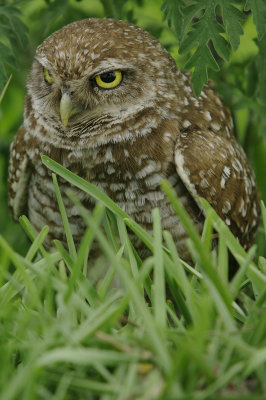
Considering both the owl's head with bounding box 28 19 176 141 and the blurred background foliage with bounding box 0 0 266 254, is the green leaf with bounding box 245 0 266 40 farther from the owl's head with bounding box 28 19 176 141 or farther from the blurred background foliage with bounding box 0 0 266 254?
the owl's head with bounding box 28 19 176 141

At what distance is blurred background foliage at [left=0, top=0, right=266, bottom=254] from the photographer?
9.46ft

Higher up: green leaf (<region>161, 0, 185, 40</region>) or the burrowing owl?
green leaf (<region>161, 0, 185, 40</region>)

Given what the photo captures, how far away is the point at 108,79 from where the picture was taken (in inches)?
110

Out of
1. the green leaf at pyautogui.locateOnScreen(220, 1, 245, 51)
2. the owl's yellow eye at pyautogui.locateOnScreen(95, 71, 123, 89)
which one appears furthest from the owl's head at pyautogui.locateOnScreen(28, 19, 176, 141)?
the green leaf at pyautogui.locateOnScreen(220, 1, 245, 51)

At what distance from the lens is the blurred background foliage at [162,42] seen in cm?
288

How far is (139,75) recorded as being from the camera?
2.88 metres

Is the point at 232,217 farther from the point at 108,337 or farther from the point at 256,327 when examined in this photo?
the point at 108,337

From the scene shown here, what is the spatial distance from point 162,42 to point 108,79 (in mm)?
1181

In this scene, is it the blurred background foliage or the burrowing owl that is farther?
the blurred background foliage

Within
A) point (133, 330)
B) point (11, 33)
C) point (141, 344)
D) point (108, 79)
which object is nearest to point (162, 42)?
point (11, 33)

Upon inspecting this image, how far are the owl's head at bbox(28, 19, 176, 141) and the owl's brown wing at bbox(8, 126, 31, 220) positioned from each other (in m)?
0.27

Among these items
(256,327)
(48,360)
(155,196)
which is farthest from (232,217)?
(48,360)

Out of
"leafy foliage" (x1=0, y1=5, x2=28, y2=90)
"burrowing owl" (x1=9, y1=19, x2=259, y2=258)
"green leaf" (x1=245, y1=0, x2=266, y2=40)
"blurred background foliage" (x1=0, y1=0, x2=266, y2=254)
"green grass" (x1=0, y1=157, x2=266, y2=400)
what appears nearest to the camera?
"green grass" (x1=0, y1=157, x2=266, y2=400)

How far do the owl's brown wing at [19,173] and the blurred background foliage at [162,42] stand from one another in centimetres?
38
